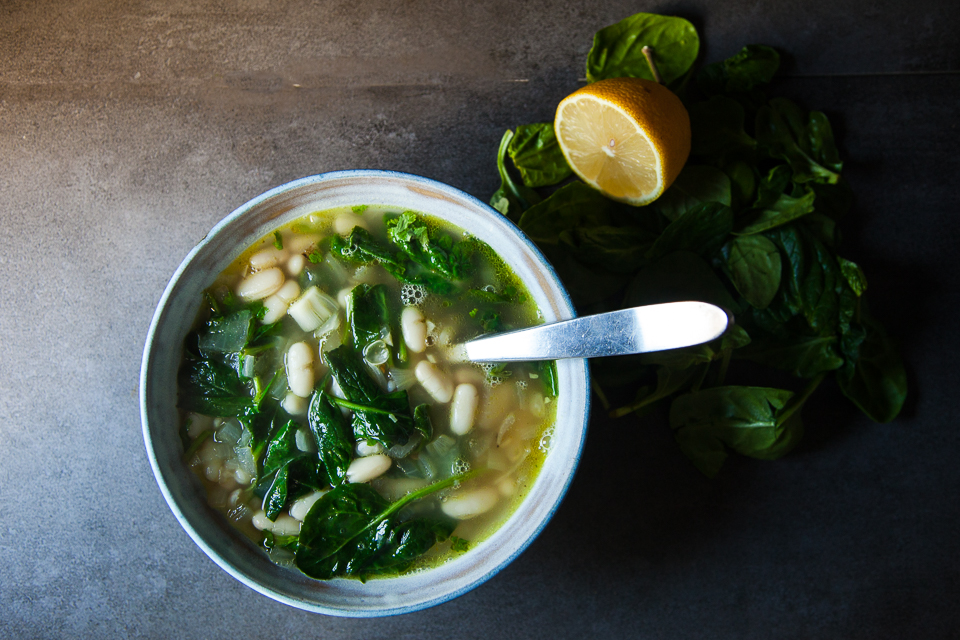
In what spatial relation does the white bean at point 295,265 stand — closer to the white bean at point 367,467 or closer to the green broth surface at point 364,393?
the green broth surface at point 364,393

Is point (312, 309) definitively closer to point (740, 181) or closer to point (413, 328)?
point (413, 328)

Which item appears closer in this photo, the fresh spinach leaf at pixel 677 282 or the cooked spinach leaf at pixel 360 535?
the cooked spinach leaf at pixel 360 535

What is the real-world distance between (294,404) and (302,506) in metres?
0.19

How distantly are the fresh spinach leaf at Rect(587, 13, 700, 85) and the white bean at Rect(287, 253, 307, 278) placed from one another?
758mm

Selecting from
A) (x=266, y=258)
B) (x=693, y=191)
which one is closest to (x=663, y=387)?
(x=693, y=191)

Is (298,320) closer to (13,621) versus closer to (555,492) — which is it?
(555,492)

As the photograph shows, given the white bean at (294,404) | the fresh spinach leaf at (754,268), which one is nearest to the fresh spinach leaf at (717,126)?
the fresh spinach leaf at (754,268)

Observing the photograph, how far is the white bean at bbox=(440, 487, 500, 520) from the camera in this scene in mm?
1107

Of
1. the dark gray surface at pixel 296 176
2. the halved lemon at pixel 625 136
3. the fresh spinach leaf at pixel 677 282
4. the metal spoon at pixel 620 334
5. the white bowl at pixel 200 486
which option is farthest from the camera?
the dark gray surface at pixel 296 176

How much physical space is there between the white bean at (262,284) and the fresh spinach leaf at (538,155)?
0.57 meters

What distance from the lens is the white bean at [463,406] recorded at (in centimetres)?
111

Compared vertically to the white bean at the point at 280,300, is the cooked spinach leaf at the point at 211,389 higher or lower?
lower

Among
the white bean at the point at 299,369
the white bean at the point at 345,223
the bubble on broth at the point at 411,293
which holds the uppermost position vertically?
the white bean at the point at 345,223

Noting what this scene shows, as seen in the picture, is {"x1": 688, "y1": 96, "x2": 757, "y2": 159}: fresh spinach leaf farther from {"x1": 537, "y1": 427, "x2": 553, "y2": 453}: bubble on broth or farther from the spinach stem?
the spinach stem
